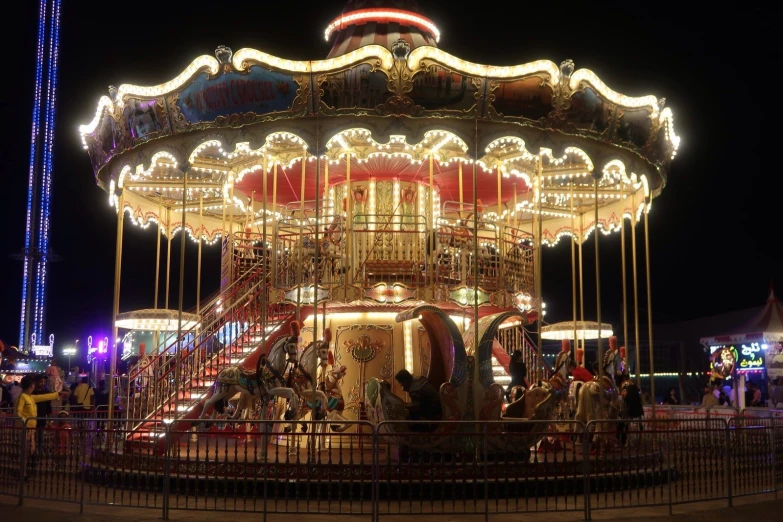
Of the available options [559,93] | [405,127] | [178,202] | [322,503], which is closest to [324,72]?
[405,127]

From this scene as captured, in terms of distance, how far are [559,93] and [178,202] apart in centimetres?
957

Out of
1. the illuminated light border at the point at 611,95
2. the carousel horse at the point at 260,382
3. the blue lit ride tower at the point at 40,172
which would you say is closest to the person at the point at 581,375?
the illuminated light border at the point at 611,95

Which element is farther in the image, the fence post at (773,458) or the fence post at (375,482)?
the fence post at (773,458)

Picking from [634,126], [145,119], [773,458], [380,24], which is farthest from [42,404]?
[773,458]

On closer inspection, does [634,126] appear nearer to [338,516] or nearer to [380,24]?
[380,24]

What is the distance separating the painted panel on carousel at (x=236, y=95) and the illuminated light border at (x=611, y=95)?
13.2ft

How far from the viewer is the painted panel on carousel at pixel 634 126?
13.0 m

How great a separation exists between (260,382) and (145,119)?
4434 millimetres

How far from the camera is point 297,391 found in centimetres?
1230

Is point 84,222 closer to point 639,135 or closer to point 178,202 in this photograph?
point 178,202

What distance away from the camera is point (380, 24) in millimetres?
15719

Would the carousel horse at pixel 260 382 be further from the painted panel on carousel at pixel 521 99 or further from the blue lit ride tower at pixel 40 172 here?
the blue lit ride tower at pixel 40 172

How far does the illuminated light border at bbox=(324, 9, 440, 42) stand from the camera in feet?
51.5

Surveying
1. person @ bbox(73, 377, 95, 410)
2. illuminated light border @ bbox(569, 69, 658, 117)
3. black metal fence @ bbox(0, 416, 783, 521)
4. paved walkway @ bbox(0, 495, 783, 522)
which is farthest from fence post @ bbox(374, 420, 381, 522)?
person @ bbox(73, 377, 95, 410)
